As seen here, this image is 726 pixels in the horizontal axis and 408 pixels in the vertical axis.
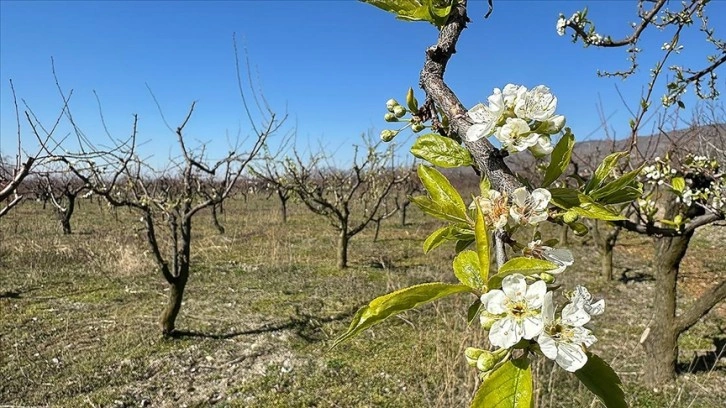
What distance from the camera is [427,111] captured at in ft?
2.01

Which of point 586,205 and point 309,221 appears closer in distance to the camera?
point 586,205

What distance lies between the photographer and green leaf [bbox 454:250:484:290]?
47 centimetres

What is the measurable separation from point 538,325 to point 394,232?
12.6 meters

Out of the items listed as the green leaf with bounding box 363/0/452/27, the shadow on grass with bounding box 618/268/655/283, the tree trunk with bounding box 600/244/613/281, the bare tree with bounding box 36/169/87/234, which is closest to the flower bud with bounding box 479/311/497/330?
the green leaf with bounding box 363/0/452/27

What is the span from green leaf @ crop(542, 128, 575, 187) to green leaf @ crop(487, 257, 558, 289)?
15cm

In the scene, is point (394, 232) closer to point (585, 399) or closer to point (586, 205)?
point (585, 399)

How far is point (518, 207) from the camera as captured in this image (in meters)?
0.45

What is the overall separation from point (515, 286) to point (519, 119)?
0.18m

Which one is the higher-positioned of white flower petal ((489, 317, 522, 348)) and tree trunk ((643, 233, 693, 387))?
white flower petal ((489, 317, 522, 348))

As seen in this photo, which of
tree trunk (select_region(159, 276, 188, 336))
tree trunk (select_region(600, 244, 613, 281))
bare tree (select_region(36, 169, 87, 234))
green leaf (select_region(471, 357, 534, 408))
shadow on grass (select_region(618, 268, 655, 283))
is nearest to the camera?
green leaf (select_region(471, 357, 534, 408))

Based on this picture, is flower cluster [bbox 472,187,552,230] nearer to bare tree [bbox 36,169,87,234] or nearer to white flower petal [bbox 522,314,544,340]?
white flower petal [bbox 522,314,544,340]

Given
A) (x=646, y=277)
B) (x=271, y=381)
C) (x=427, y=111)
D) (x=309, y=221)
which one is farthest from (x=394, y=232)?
(x=427, y=111)

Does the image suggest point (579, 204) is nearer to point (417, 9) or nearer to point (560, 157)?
point (560, 157)

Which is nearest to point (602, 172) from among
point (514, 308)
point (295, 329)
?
point (514, 308)
